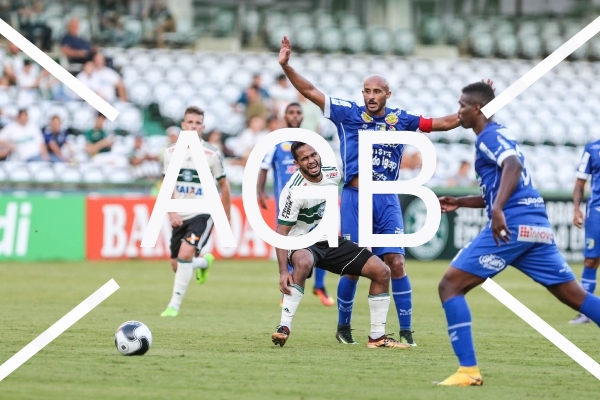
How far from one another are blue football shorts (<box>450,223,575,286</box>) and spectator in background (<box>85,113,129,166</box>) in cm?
1669

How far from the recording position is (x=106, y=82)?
84.1 feet

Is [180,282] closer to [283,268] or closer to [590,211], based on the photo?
[283,268]

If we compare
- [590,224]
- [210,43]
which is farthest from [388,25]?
[590,224]

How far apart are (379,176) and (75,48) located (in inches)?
668

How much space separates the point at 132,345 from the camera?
30.6 ft

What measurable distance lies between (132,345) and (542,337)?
15.4 feet

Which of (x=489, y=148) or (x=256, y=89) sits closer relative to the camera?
(x=489, y=148)

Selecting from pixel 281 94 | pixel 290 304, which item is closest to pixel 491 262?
pixel 290 304

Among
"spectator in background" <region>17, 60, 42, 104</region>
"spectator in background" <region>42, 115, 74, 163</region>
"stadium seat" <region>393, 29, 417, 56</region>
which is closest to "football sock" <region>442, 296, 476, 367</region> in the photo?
"spectator in background" <region>42, 115, 74, 163</region>

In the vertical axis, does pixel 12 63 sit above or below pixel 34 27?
below

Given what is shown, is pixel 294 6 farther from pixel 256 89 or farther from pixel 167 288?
pixel 167 288

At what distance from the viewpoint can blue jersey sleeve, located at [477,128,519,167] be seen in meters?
7.86

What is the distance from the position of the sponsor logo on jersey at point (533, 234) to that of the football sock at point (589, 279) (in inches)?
234

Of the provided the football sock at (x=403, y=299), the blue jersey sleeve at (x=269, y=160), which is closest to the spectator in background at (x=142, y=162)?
the blue jersey sleeve at (x=269, y=160)
